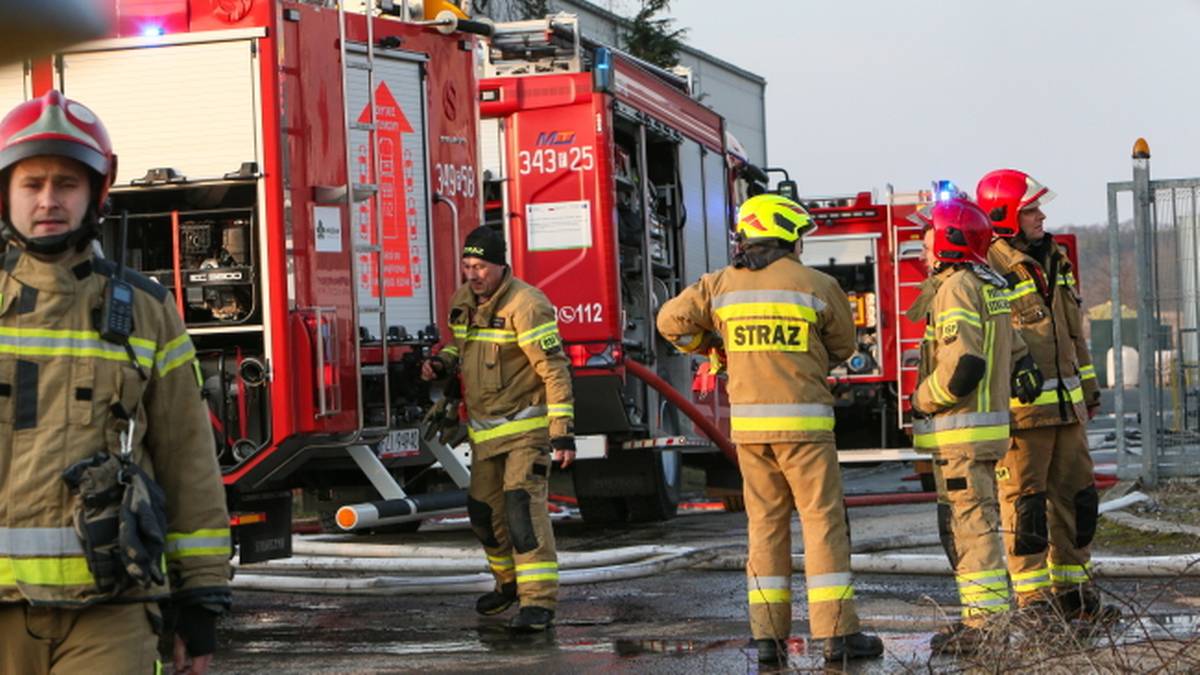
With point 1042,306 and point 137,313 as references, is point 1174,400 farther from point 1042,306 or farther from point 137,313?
point 137,313

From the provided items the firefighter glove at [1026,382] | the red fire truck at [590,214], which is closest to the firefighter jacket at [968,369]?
the firefighter glove at [1026,382]

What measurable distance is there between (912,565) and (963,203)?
2720mm

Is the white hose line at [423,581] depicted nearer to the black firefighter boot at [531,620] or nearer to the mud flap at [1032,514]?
the black firefighter boot at [531,620]

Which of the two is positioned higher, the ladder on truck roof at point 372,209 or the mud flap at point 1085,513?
the ladder on truck roof at point 372,209

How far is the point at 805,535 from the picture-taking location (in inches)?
250

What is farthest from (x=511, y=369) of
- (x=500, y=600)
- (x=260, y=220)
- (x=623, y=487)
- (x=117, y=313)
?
(x=623, y=487)

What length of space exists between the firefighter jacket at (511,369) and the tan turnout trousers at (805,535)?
5.18 ft

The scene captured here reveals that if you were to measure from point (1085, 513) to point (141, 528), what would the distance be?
16.4 feet

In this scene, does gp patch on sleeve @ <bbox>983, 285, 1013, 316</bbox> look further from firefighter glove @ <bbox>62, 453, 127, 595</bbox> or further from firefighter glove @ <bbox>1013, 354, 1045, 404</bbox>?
firefighter glove @ <bbox>62, 453, 127, 595</bbox>

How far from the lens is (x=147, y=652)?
318 cm

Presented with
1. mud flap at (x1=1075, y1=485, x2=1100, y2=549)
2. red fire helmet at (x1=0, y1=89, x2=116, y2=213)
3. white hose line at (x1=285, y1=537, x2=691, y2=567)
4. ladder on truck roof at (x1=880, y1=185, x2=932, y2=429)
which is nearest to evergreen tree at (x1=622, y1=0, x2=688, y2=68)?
ladder on truck roof at (x1=880, y1=185, x2=932, y2=429)

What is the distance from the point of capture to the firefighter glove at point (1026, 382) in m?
7.06

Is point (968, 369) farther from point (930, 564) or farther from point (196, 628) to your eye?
point (196, 628)

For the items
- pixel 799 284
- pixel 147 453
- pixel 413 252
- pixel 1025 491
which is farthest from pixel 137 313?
pixel 413 252
